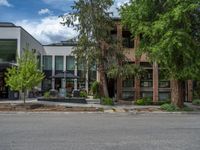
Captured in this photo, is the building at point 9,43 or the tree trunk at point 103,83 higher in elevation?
the building at point 9,43

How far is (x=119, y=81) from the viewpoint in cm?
3841

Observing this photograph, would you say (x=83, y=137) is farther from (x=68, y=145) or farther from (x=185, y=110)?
(x=185, y=110)

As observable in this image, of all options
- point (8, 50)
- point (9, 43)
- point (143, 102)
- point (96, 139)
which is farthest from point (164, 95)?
point (96, 139)

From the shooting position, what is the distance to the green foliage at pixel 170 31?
88.9 feet

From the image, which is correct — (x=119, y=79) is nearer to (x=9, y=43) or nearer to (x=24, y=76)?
(x=24, y=76)

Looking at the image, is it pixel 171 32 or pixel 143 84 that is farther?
pixel 143 84

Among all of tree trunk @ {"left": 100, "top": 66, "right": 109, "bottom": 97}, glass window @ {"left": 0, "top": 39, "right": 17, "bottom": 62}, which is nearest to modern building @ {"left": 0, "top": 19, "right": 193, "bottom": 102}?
glass window @ {"left": 0, "top": 39, "right": 17, "bottom": 62}

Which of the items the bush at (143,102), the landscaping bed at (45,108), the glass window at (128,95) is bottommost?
the landscaping bed at (45,108)

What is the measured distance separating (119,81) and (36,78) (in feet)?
34.5

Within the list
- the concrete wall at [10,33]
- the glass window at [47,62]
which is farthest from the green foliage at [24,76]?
the glass window at [47,62]

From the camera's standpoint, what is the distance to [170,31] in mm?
26906

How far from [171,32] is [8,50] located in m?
21.7

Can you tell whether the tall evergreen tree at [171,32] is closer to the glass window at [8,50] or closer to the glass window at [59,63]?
the glass window at [8,50]

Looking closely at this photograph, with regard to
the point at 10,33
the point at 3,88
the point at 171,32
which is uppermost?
the point at 10,33
